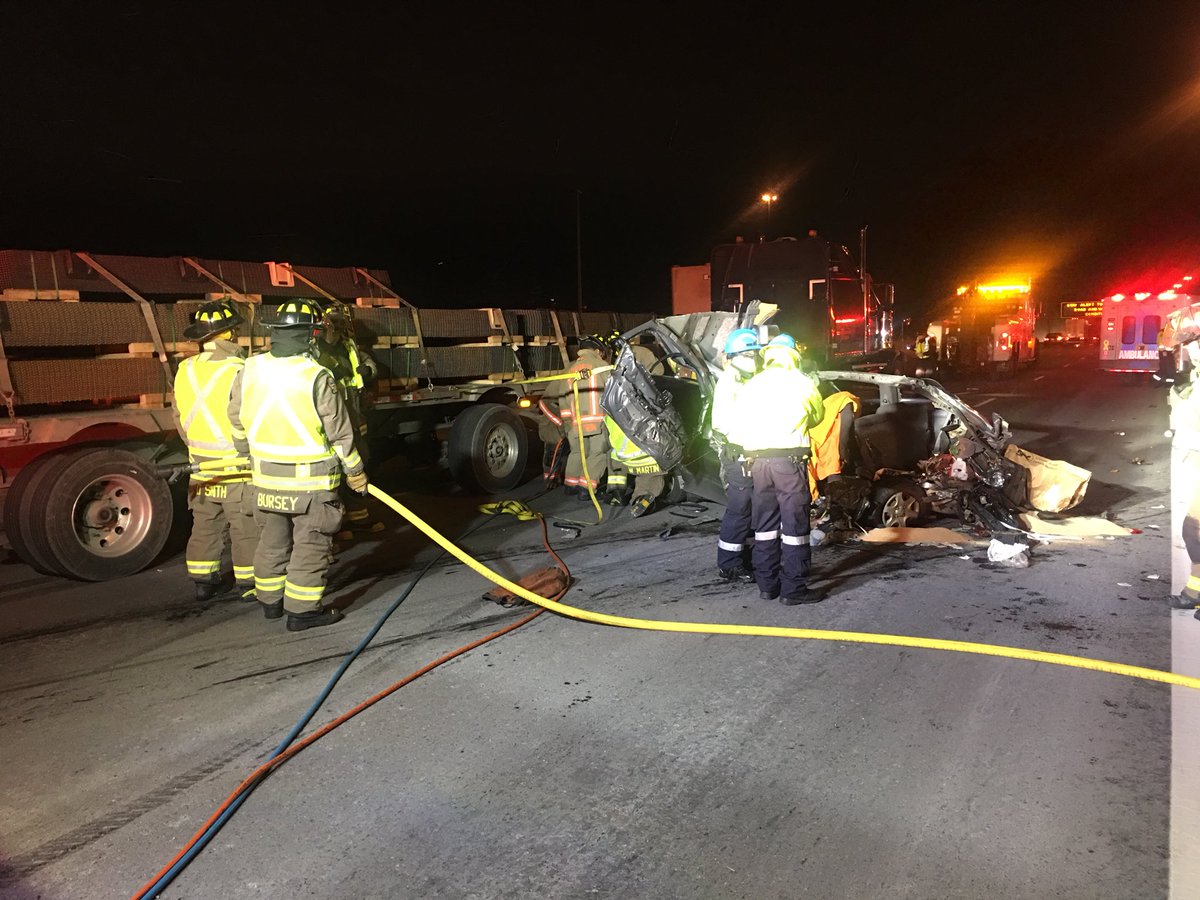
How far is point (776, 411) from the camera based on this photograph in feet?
15.8

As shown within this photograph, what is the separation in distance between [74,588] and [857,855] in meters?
5.49

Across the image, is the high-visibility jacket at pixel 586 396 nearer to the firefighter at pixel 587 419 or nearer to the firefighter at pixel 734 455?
the firefighter at pixel 587 419

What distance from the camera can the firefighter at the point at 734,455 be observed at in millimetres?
5219

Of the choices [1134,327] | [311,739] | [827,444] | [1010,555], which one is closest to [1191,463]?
[1010,555]

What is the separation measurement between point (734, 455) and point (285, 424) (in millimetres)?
2839

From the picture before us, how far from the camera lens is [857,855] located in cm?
255

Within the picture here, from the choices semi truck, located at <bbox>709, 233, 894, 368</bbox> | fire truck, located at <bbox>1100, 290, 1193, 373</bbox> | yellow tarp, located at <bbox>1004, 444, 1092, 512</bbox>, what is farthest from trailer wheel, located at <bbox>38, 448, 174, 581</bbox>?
fire truck, located at <bbox>1100, 290, 1193, 373</bbox>

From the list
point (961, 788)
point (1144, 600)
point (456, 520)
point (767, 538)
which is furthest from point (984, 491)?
point (456, 520)

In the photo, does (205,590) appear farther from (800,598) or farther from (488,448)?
(800,598)

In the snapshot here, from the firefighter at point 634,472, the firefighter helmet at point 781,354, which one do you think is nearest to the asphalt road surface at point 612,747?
the firefighter helmet at point 781,354

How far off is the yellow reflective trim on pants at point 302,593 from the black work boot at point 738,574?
2710 millimetres

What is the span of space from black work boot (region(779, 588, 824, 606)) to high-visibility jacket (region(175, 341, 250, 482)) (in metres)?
3.63

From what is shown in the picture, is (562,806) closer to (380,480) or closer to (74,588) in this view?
(74,588)

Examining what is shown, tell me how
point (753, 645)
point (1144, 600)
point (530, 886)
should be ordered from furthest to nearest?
point (1144, 600)
point (753, 645)
point (530, 886)
